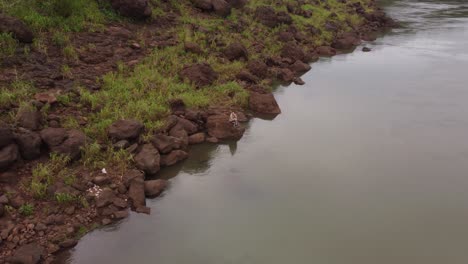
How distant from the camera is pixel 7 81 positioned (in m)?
10.2

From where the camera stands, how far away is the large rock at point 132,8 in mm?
15336

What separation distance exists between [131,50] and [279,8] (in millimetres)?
11200

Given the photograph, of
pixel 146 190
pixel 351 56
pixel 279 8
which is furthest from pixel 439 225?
pixel 279 8

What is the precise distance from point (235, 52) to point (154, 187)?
321 inches

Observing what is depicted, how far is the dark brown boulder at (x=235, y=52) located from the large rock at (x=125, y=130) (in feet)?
21.1

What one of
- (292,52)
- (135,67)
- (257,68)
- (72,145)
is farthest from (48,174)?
(292,52)

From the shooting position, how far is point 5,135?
7695 millimetres

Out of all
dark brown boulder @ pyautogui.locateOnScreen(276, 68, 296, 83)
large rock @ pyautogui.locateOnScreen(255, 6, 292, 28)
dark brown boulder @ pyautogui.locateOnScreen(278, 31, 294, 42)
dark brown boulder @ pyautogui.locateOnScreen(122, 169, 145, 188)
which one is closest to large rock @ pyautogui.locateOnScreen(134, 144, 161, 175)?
dark brown boulder @ pyautogui.locateOnScreen(122, 169, 145, 188)

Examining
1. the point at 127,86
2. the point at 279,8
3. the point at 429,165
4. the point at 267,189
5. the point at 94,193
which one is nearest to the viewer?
the point at 94,193

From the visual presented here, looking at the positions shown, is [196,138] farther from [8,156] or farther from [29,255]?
[29,255]

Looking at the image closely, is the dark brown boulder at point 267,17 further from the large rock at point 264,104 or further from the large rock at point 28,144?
the large rock at point 28,144

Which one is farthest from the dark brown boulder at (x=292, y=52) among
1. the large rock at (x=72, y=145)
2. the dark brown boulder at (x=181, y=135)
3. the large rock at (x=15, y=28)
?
the large rock at (x=72, y=145)

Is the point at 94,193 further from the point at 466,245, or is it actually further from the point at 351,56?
the point at 351,56

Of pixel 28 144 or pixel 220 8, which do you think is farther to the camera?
pixel 220 8
